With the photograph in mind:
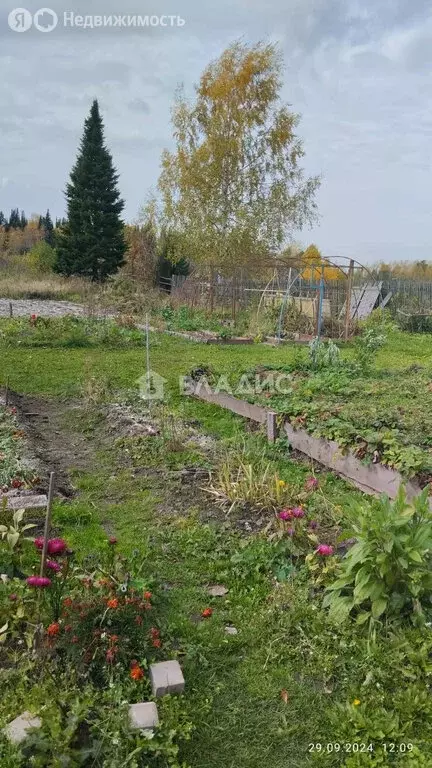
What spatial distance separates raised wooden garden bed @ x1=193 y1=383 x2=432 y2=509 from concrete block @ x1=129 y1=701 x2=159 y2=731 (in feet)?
6.33

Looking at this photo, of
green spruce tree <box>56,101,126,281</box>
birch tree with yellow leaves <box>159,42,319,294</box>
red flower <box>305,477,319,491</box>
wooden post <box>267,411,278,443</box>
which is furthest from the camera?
green spruce tree <box>56,101,126,281</box>

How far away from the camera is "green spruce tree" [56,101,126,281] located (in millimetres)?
28672

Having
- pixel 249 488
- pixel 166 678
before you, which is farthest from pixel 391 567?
pixel 249 488

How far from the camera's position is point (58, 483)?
14.6 feet

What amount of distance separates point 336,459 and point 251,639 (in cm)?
219

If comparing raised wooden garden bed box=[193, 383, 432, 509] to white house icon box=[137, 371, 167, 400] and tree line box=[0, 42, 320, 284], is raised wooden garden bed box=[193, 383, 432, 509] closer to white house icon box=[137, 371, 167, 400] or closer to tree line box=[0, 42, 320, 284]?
white house icon box=[137, 371, 167, 400]

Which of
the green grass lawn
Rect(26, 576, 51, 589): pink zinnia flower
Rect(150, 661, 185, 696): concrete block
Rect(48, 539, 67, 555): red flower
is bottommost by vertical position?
the green grass lawn

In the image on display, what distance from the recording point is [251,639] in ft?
8.89

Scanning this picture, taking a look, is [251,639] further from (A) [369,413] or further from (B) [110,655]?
(A) [369,413]

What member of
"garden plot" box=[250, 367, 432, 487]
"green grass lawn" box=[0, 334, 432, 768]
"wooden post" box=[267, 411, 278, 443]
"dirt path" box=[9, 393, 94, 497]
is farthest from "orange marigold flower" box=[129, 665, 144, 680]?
"wooden post" box=[267, 411, 278, 443]

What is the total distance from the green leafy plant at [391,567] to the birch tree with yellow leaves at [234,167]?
20.4 metres

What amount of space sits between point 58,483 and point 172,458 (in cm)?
99

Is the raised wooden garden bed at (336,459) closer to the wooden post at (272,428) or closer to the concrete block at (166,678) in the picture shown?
the wooden post at (272,428)

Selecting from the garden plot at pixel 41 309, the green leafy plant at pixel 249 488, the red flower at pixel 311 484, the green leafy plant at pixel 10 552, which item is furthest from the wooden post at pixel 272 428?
the garden plot at pixel 41 309
